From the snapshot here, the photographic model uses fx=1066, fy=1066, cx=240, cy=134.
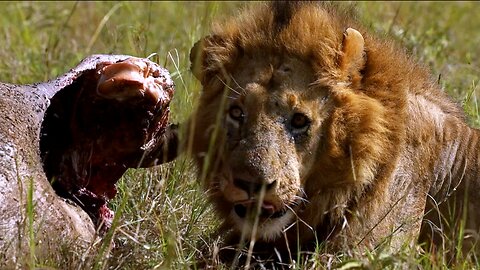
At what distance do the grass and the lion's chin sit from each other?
153 mm

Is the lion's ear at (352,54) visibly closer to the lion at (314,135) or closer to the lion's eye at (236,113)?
the lion at (314,135)

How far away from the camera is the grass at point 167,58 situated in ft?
10.9

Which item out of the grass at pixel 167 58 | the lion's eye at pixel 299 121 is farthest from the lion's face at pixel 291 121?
the grass at pixel 167 58

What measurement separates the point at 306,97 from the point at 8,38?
3.26m

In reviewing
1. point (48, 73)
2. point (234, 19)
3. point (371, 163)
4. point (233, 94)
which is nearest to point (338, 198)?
point (371, 163)

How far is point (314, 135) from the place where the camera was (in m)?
3.63

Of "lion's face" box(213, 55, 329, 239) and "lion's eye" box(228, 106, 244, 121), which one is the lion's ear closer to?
"lion's face" box(213, 55, 329, 239)

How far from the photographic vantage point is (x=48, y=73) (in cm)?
579

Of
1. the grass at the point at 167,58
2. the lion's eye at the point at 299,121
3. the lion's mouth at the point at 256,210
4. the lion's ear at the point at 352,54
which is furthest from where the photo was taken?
the lion's ear at the point at 352,54

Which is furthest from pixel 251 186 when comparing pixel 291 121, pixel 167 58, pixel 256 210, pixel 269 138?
pixel 167 58

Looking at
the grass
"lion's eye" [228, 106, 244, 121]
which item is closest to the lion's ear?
"lion's eye" [228, 106, 244, 121]

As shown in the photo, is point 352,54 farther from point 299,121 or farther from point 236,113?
point 236,113

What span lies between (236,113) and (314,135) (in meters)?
0.28

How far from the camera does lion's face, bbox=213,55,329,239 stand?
3393 mm
